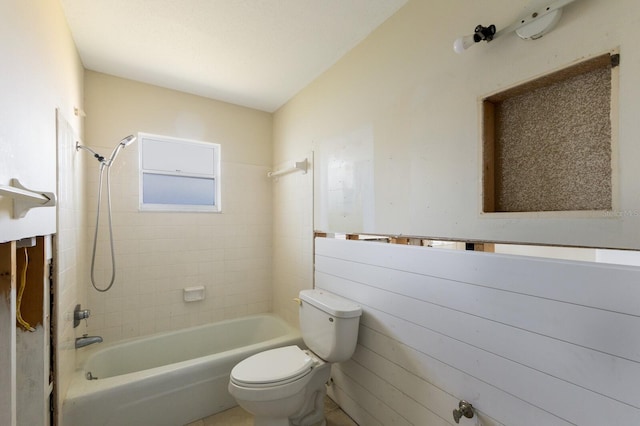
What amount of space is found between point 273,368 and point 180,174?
1.90m

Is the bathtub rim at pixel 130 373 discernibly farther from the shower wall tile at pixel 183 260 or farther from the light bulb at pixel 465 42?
the light bulb at pixel 465 42

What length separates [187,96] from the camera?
8.28 feet

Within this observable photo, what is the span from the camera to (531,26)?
98 cm

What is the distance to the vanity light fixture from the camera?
935 mm

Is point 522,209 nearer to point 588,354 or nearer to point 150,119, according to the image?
point 588,354

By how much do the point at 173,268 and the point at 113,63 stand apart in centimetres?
167

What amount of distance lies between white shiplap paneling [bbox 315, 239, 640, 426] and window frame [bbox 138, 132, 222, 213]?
5.47 ft

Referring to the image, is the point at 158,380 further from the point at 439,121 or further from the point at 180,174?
the point at 439,121

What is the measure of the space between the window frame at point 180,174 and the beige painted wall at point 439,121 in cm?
108

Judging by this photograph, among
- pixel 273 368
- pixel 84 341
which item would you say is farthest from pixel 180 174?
pixel 273 368

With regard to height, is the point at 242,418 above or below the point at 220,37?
below

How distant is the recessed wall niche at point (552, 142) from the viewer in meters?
0.90

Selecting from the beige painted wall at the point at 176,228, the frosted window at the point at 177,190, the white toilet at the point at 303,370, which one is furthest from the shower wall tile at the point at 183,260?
the white toilet at the point at 303,370

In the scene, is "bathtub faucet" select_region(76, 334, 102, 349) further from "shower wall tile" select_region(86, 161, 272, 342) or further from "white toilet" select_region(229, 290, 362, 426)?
"white toilet" select_region(229, 290, 362, 426)
